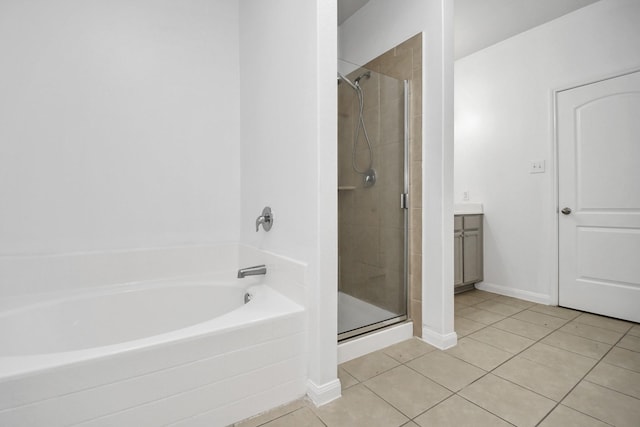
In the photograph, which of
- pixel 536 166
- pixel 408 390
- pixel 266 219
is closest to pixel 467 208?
pixel 536 166

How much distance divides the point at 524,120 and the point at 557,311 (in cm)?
167

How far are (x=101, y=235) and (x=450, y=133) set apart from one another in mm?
2078

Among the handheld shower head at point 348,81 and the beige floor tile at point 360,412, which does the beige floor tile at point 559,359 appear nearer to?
the beige floor tile at point 360,412

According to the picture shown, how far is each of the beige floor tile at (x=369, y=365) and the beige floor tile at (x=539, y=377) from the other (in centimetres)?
53

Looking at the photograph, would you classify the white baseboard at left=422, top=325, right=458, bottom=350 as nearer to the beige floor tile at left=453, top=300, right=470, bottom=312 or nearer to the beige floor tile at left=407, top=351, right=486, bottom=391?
the beige floor tile at left=407, top=351, right=486, bottom=391

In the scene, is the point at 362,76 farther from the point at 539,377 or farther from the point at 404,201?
the point at 539,377

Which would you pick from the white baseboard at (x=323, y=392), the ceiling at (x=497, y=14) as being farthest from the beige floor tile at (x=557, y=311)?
the ceiling at (x=497, y=14)

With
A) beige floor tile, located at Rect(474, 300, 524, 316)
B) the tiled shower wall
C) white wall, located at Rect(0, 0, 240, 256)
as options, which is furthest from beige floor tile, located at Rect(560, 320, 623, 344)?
white wall, located at Rect(0, 0, 240, 256)

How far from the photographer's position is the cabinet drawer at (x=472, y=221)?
9.29 ft

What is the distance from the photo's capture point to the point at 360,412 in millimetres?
1196

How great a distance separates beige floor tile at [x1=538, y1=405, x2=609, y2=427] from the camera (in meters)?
1.12

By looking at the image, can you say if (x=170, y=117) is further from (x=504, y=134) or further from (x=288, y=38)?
(x=504, y=134)

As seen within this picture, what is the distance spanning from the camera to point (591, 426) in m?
1.10

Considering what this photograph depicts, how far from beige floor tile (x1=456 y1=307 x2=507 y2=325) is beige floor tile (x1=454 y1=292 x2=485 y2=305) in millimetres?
164
